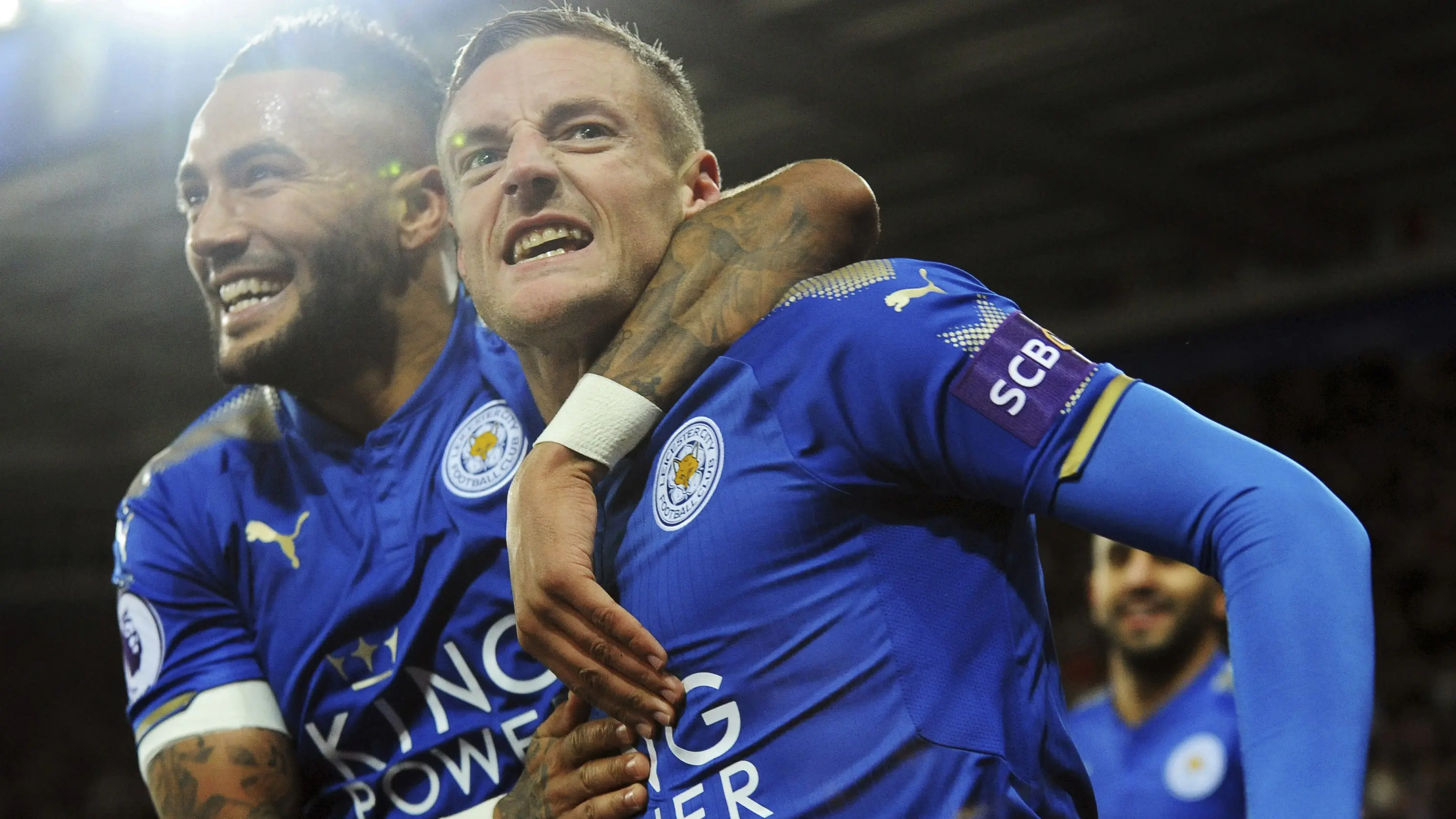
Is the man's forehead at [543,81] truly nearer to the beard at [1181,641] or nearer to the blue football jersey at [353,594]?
the blue football jersey at [353,594]

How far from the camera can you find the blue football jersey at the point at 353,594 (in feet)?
5.61

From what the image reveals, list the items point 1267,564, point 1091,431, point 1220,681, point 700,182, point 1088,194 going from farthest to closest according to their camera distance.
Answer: point 1088,194 < point 1220,681 < point 700,182 < point 1091,431 < point 1267,564

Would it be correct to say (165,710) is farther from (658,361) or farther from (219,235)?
(658,361)

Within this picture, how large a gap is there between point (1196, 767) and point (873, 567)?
1935 millimetres

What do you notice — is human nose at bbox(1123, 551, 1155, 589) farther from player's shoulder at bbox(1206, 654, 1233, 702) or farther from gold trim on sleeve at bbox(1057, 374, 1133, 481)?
gold trim on sleeve at bbox(1057, 374, 1133, 481)

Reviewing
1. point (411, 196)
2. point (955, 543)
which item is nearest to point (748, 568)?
point (955, 543)

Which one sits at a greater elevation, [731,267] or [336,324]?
[336,324]

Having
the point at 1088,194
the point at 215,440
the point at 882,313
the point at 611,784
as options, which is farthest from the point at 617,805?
the point at 1088,194

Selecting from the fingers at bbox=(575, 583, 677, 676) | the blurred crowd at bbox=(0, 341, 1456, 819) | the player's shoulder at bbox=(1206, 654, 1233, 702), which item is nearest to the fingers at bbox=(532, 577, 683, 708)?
the fingers at bbox=(575, 583, 677, 676)

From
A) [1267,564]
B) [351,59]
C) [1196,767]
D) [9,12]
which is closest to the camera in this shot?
[1267,564]

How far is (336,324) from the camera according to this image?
1865 mm

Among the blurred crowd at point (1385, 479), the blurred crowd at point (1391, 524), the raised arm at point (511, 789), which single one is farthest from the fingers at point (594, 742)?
the blurred crowd at point (1385, 479)

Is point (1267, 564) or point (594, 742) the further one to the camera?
point (594, 742)

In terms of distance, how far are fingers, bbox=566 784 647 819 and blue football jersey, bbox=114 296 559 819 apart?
9.6 inches
